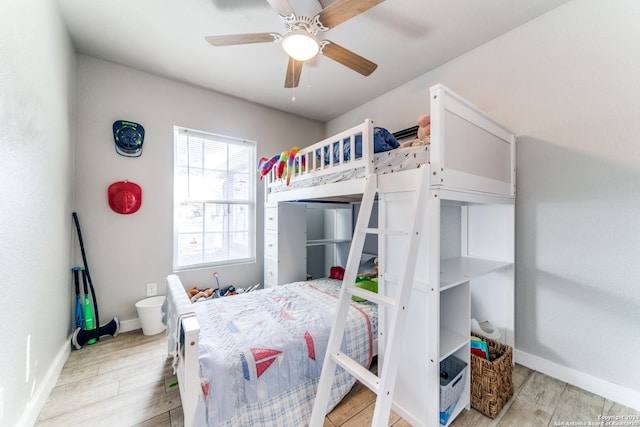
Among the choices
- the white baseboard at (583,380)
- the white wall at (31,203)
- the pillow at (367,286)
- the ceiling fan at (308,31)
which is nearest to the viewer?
the white wall at (31,203)

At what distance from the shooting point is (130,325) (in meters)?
2.51

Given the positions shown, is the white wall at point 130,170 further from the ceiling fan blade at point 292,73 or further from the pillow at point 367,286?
the pillow at point 367,286

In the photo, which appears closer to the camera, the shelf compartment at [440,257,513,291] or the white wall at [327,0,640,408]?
the shelf compartment at [440,257,513,291]

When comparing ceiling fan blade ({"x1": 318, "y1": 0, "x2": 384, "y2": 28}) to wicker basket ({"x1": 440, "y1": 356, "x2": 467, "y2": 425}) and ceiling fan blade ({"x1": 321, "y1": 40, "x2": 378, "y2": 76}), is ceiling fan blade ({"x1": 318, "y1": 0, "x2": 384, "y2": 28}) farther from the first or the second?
wicker basket ({"x1": 440, "y1": 356, "x2": 467, "y2": 425})

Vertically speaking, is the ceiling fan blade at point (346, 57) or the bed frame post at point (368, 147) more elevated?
the ceiling fan blade at point (346, 57)

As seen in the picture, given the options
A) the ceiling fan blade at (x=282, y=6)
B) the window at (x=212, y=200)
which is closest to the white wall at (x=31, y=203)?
the window at (x=212, y=200)

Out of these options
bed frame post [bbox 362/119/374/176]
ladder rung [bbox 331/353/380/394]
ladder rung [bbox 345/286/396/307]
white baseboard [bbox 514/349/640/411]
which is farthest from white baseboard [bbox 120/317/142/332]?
white baseboard [bbox 514/349/640/411]

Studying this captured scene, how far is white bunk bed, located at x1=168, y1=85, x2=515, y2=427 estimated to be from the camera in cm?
130

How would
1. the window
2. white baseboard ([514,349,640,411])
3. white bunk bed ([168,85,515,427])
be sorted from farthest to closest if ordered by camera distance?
the window < white baseboard ([514,349,640,411]) < white bunk bed ([168,85,515,427])

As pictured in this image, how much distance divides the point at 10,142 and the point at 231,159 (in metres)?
2.06

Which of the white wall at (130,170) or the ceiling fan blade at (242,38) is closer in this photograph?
the ceiling fan blade at (242,38)

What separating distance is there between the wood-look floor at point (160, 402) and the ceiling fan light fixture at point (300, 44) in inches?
91.6

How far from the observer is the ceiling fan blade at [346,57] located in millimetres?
1737

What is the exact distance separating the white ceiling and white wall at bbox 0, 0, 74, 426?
376 mm
